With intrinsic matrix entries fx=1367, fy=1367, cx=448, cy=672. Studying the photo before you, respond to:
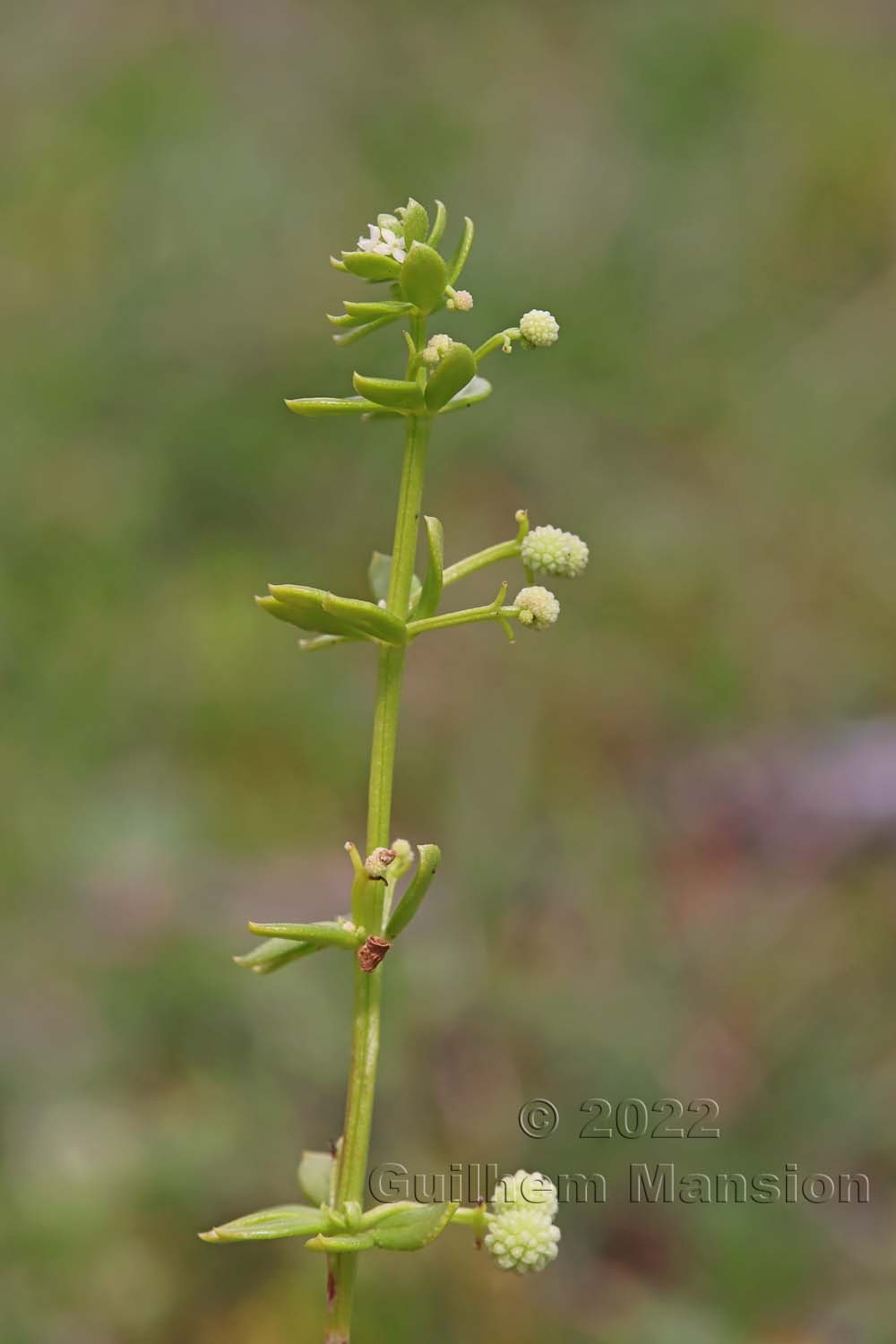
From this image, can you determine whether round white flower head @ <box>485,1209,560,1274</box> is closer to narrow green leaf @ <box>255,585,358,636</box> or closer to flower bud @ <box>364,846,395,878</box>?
flower bud @ <box>364,846,395,878</box>

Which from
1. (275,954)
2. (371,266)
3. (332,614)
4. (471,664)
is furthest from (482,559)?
(471,664)

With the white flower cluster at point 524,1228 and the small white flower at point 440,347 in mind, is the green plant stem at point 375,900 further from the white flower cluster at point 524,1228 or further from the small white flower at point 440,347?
the white flower cluster at point 524,1228

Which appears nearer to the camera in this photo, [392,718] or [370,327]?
[392,718]

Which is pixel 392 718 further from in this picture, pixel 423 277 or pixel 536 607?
pixel 423 277

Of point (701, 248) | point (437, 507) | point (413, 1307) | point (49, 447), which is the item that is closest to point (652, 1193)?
point (413, 1307)

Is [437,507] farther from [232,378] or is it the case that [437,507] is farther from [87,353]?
[87,353]

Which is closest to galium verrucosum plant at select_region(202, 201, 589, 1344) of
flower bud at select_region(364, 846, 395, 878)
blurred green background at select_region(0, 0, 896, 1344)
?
flower bud at select_region(364, 846, 395, 878)
